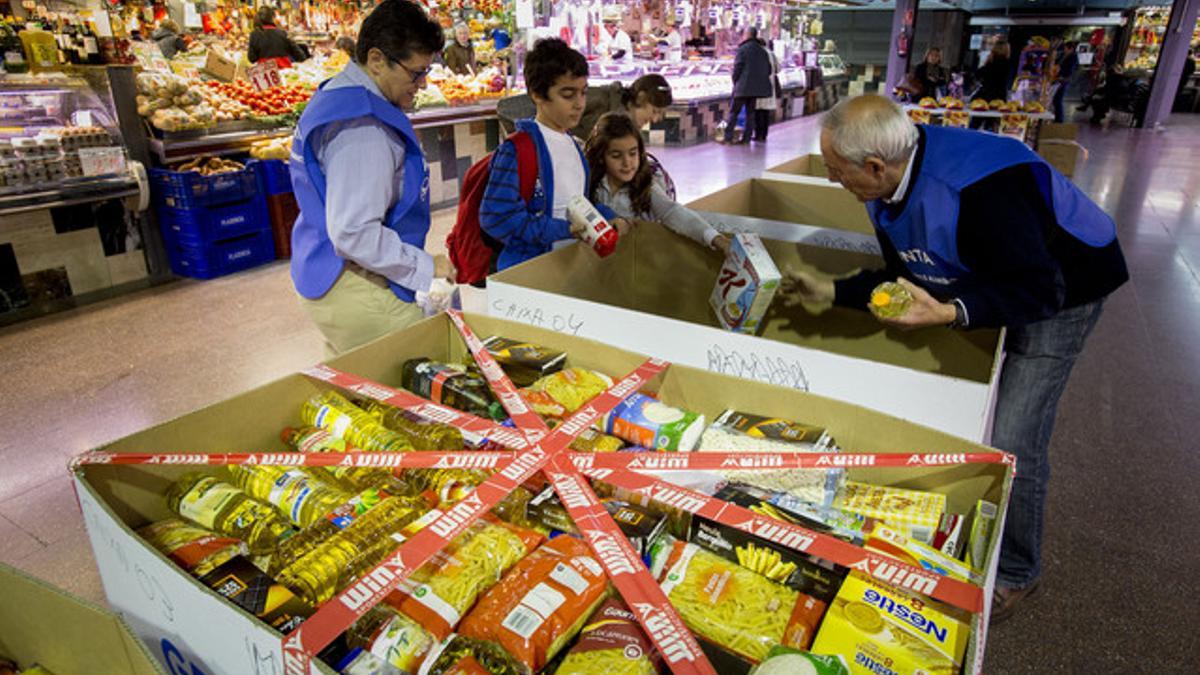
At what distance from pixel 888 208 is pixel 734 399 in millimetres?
663

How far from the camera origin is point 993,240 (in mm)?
1538

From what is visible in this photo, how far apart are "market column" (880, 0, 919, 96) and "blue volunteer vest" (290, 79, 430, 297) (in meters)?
15.2

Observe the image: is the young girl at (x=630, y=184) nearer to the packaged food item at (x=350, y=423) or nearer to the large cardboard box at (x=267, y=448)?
the large cardboard box at (x=267, y=448)

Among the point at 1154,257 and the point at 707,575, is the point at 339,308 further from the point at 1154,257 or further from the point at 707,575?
the point at 1154,257

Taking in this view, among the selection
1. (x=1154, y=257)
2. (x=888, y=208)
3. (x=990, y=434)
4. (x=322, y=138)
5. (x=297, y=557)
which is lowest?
(x=1154, y=257)

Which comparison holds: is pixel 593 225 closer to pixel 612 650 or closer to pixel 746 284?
pixel 746 284

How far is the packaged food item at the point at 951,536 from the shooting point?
1114 mm

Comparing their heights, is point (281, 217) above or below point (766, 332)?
below

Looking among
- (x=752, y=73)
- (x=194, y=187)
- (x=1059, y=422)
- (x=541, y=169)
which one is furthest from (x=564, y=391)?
(x=752, y=73)

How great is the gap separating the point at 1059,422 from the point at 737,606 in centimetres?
300

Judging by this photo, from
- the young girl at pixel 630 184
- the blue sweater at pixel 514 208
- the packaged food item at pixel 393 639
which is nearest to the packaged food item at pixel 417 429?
the packaged food item at pixel 393 639

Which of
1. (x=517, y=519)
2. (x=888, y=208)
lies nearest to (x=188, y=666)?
(x=517, y=519)

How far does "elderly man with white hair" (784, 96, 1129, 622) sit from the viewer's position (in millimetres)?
1543

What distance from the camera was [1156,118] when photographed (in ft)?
48.1
